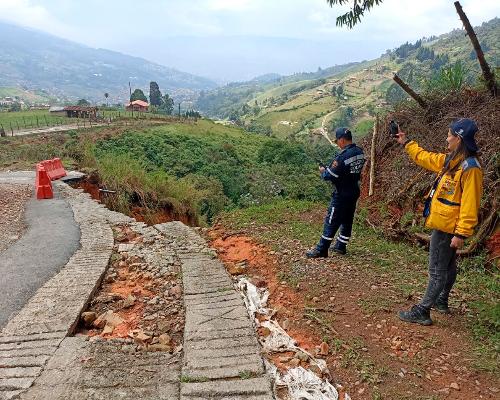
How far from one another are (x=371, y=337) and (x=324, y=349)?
49 centimetres

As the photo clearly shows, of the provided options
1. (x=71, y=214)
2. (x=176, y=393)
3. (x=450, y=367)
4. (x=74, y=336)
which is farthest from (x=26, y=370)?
(x=71, y=214)

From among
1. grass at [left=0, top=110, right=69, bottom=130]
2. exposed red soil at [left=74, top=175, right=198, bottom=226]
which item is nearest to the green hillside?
grass at [left=0, top=110, right=69, bottom=130]

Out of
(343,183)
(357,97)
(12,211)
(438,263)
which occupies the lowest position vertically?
(12,211)

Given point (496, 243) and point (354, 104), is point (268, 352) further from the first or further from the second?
point (354, 104)

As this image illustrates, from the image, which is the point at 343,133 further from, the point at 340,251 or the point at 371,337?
the point at 371,337

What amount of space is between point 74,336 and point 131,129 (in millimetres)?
37973

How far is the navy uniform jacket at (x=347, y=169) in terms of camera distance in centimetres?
509

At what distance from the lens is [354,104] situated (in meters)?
102

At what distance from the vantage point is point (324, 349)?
3484 millimetres

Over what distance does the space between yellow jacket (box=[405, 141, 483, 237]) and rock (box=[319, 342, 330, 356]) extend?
1.41 metres

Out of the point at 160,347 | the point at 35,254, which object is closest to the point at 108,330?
the point at 160,347

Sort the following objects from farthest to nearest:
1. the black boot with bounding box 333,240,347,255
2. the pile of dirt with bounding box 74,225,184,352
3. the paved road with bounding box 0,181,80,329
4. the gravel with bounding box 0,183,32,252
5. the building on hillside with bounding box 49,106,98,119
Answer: the building on hillside with bounding box 49,106,98,119 < the gravel with bounding box 0,183,32,252 < the black boot with bounding box 333,240,347,255 < the paved road with bounding box 0,181,80,329 < the pile of dirt with bounding box 74,225,184,352

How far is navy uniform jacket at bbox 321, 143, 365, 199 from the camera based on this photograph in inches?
201

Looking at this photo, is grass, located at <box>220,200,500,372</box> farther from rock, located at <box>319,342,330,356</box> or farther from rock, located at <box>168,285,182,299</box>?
rock, located at <box>168,285,182,299</box>
